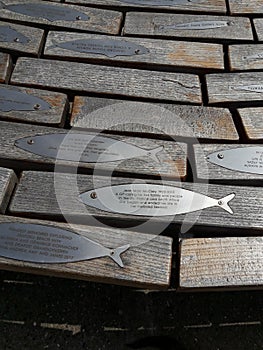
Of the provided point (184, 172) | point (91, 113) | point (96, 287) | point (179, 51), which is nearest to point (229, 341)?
point (96, 287)

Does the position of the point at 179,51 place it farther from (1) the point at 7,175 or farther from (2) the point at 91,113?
(1) the point at 7,175

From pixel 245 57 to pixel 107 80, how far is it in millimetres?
548

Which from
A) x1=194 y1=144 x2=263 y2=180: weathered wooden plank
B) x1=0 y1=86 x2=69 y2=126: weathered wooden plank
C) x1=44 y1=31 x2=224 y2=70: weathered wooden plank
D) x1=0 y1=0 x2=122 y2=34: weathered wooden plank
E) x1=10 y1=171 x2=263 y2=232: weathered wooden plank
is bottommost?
x1=10 y1=171 x2=263 y2=232: weathered wooden plank

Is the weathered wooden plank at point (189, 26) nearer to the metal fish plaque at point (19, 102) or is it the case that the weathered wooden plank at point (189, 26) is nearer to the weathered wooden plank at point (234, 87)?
the weathered wooden plank at point (234, 87)

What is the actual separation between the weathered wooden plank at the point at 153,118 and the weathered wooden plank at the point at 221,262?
0.40m

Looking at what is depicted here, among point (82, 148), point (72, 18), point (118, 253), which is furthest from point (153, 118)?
point (72, 18)

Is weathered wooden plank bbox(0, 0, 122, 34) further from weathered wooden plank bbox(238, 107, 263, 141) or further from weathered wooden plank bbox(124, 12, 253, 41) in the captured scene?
weathered wooden plank bbox(238, 107, 263, 141)

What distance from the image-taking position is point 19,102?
1780 millimetres

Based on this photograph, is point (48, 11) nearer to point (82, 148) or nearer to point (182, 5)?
point (182, 5)

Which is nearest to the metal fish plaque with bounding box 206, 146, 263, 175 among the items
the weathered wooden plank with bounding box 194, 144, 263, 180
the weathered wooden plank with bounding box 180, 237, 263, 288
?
the weathered wooden plank with bounding box 194, 144, 263, 180

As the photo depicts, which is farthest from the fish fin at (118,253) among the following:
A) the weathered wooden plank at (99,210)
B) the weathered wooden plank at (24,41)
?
the weathered wooden plank at (24,41)

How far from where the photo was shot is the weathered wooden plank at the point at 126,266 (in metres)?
1.41

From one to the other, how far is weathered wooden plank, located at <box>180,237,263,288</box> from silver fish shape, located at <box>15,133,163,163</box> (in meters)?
0.34

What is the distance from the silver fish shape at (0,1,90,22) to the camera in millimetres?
2107
